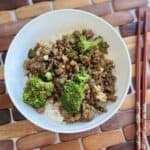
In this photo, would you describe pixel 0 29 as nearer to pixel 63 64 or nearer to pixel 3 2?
pixel 3 2

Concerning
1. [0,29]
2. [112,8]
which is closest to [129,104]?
[112,8]

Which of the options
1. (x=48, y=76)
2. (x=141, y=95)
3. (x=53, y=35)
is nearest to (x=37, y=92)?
(x=48, y=76)

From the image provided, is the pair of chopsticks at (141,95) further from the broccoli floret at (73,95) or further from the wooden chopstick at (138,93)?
the broccoli floret at (73,95)

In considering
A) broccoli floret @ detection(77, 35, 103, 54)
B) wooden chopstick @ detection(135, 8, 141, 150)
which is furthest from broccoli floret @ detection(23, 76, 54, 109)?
wooden chopstick @ detection(135, 8, 141, 150)

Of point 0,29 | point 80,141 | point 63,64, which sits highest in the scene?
point 0,29

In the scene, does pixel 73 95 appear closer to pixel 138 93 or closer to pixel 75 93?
pixel 75 93

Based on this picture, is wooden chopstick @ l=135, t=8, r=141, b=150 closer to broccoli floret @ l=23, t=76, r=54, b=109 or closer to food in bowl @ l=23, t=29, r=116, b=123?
food in bowl @ l=23, t=29, r=116, b=123
